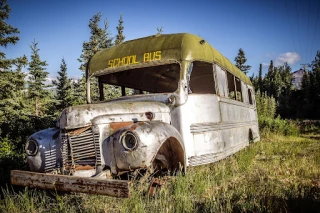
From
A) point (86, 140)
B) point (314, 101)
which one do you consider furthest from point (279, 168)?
point (314, 101)

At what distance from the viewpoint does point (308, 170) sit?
4.10m

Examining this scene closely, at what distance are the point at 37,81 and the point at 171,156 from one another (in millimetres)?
21081

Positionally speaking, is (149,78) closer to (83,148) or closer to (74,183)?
(83,148)

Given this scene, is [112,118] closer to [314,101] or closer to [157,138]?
[157,138]

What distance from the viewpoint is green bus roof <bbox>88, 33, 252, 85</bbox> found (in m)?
3.95

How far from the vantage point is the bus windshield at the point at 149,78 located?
13.0ft

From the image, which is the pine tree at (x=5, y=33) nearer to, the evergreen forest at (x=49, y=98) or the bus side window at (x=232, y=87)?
the evergreen forest at (x=49, y=98)

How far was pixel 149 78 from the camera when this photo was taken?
455 centimetres

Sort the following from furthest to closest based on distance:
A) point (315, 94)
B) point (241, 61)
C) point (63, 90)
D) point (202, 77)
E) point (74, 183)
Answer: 1. point (241, 61)
2. point (315, 94)
3. point (63, 90)
4. point (202, 77)
5. point (74, 183)

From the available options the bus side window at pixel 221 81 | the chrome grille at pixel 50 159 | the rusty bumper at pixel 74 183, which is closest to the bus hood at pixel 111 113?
the chrome grille at pixel 50 159

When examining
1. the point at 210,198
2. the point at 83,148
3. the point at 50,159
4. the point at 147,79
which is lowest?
the point at 210,198

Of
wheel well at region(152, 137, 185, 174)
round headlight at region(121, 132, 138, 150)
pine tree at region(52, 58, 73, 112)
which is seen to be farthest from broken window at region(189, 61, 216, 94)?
pine tree at region(52, 58, 73, 112)

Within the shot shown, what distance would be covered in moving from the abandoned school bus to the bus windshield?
0.02 metres

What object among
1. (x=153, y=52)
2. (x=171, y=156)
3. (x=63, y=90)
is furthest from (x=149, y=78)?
(x=63, y=90)
